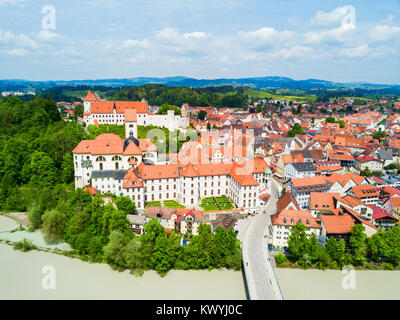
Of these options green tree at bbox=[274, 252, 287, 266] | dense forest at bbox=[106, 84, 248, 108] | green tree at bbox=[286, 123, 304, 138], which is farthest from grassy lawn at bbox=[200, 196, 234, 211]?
dense forest at bbox=[106, 84, 248, 108]

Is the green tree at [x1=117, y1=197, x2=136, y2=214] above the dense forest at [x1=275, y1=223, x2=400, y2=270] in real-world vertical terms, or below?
above

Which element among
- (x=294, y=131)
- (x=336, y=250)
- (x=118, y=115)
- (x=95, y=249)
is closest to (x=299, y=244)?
(x=336, y=250)

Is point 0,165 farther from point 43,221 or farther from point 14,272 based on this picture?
point 14,272

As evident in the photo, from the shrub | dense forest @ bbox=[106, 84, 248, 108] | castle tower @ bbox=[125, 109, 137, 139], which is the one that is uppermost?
dense forest @ bbox=[106, 84, 248, 108]

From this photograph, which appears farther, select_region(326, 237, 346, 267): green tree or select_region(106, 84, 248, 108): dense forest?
select_region(106, 84, 248, 108): dense forest

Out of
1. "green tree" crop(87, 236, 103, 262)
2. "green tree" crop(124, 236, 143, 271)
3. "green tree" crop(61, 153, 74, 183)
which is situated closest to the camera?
"green tree" crop(124, 236, 143, 271)

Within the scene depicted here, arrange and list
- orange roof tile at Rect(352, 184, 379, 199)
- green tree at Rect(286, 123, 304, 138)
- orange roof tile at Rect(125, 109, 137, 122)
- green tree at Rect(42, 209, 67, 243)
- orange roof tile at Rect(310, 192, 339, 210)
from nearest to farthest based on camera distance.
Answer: green tree at Rect(42, 209, 67, 243)
orange roof tile at Rect(310, 192, 339, 210)
orange roof tile at Rect(352, 184, 379, 199)
orange roof tile at Rect(125, 109, 137, 122)
green tree at Rect(286, 123, 304, 138)

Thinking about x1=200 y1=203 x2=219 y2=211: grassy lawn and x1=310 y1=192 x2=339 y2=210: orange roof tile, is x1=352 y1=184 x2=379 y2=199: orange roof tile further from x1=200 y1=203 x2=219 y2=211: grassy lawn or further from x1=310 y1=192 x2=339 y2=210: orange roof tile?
x1=200 y1=203 x2=219 y2=211: grassy lawn
